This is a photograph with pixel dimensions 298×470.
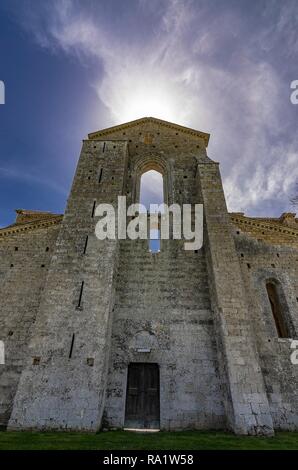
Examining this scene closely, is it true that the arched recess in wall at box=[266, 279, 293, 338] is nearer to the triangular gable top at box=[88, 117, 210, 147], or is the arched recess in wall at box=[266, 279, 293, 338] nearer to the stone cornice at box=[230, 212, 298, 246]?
the stone cornice at box=[230, 212, 298, 246]

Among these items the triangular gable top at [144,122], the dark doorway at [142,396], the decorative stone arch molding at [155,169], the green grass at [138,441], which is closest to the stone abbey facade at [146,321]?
the dark doorway at [142,396]

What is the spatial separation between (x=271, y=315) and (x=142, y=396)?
19.2 ft

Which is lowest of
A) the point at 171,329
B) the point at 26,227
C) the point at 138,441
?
the point at 138,441

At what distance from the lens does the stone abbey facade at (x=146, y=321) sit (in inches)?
343

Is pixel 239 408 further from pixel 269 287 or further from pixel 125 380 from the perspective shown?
pixel 269 287

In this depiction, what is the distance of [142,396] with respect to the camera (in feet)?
31.5

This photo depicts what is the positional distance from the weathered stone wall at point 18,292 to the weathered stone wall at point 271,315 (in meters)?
8.50

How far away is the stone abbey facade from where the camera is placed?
872 centimetres

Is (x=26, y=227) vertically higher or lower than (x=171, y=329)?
higher

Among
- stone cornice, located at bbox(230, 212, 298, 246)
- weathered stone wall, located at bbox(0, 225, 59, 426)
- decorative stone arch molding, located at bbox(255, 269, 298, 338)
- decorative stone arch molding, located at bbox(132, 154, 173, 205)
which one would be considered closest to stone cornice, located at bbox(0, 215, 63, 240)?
weathered stone wall, located at bbox(0, 225, 59, 426)

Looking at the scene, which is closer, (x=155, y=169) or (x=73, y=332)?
(x=73, y=332)

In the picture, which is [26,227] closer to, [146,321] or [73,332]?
[73,332]

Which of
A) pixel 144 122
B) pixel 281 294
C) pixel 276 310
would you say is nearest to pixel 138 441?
pixel 276 310

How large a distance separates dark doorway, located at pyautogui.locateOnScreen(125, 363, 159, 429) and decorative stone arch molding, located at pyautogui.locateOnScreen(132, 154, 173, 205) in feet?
25.7
